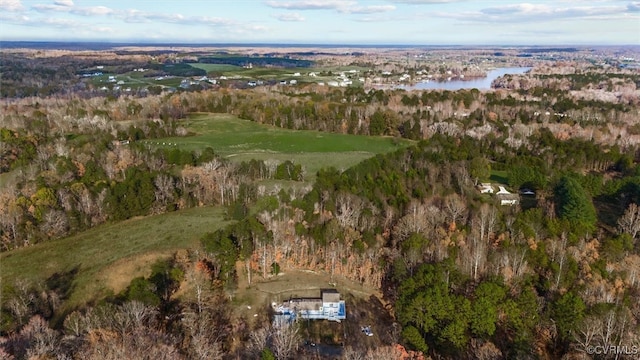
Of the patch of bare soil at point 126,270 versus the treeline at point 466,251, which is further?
the patch of bare soil at point 126,270

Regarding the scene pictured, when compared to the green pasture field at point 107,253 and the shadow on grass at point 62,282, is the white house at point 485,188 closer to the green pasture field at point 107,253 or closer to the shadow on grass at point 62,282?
the green pasture field at point 107,253

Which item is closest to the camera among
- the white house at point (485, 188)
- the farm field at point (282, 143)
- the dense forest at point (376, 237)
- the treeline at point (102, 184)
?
the dense forest at point (376, 237)

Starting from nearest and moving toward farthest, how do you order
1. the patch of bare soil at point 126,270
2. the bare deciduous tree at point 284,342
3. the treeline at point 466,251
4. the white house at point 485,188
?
the bare deciduous tree at point 284,342, the treeline at point 466,251, the patch of bare soil at point 126,270, the white house at point 485,188

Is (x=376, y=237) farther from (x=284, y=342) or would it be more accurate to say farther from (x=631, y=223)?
(x=631, y=223)

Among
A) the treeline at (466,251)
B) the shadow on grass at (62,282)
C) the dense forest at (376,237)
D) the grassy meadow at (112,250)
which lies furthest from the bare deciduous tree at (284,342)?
the shadow on grass at (62,282)

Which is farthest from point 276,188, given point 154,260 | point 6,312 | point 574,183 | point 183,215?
point 574,183

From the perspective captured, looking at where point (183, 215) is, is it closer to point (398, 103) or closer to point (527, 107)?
point (398, 103)
